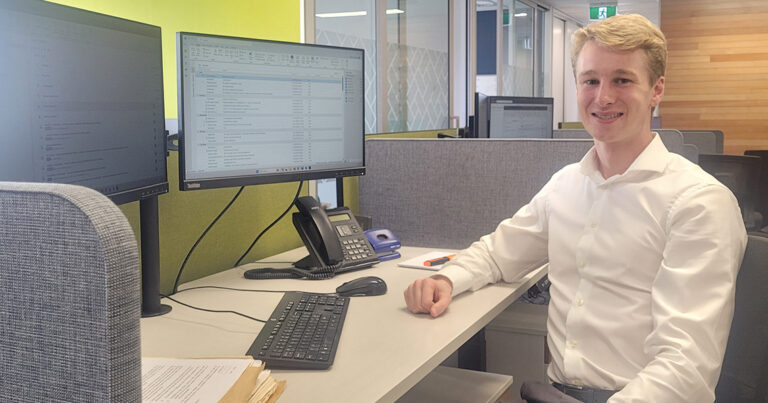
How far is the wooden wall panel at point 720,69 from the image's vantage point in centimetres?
621

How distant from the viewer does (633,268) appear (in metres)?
1.32

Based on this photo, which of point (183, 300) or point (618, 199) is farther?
point (183, 300)

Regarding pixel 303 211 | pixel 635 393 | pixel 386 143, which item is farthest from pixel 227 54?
pixel 635 393

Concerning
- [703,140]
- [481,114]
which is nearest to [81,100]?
[481,114]

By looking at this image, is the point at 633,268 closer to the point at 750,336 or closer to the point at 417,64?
the point at 750,336

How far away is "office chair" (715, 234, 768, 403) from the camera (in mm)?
1146

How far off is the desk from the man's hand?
16mm

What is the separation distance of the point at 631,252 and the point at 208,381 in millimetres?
764

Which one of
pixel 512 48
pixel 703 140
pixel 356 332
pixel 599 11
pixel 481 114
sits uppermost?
pixel 599 11

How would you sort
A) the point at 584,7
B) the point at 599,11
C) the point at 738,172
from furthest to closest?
the point at 599,11 → the point at 584,7 → the point at 738,172

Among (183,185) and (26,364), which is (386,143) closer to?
(183,185)

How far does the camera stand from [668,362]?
3.74ft

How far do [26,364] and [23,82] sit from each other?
1.85ft

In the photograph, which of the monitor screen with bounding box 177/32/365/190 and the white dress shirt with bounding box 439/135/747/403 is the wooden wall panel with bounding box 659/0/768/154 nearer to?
the monitor screen with bounding box 177/32/365/190
